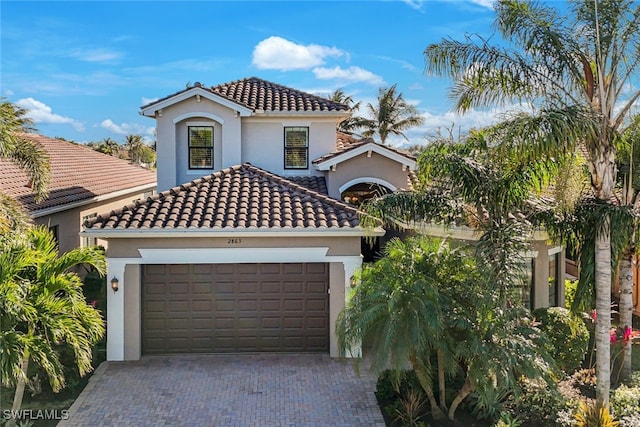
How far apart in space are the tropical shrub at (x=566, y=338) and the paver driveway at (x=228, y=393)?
15.1 ft

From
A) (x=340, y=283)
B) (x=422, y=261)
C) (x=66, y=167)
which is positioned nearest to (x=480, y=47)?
(x=422, y=261)

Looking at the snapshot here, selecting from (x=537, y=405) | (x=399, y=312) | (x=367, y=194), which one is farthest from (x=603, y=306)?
(x=367, y=194)

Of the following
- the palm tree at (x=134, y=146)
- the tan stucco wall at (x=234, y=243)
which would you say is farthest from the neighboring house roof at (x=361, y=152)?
the palm tree at (x=134, y=146)

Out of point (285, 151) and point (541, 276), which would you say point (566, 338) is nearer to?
point (541, 276)

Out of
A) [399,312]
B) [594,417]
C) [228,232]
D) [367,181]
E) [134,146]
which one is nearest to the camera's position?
[399,312]

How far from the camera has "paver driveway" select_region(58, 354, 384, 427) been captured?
1055cm

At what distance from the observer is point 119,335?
13711mm

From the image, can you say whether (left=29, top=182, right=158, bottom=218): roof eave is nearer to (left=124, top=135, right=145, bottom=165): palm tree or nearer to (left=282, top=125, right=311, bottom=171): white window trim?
(left=282, top=125, right=311, bottom=171): white window trim

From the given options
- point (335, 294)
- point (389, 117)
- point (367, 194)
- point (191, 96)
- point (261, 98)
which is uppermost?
point (389, 117)

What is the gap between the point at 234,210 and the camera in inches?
562

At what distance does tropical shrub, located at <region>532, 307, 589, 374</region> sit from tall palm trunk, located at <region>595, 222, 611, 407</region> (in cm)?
198

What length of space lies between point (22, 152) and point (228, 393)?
817 cm

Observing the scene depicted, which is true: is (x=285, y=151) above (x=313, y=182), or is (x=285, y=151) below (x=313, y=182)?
above

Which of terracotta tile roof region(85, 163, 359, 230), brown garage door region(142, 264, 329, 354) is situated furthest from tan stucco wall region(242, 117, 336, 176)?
brown garage door region(142, 264, 329, 354)
